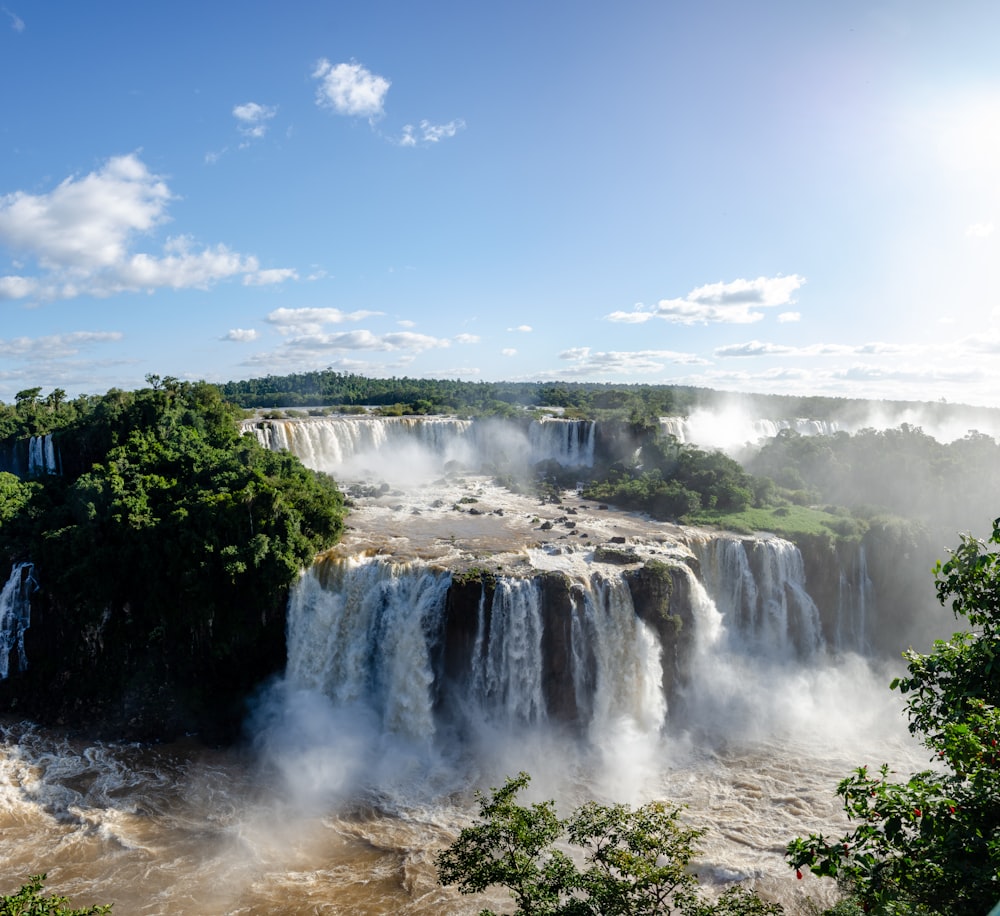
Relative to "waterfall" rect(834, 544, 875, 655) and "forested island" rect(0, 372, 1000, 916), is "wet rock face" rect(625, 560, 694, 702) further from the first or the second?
"waterfall" rect(834, 544, 875, 655)

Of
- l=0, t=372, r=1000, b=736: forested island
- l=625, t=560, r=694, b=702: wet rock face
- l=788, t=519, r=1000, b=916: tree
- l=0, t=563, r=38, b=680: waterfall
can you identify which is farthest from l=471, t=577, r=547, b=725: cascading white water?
l=0, t=563, r=38, b=680: waterfall

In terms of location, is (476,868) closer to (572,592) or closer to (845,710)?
(572,592)

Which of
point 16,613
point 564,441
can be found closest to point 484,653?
point 16,613

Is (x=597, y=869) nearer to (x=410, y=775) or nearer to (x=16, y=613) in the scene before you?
(x=410, y=775)

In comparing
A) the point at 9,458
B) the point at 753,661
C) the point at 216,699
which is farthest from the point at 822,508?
the point at 9,458

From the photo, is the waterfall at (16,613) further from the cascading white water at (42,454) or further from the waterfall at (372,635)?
the cascading white water at (42,454)
